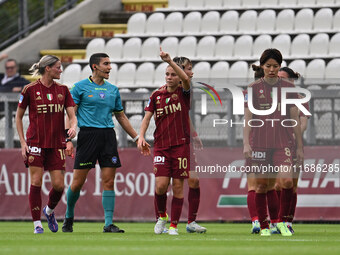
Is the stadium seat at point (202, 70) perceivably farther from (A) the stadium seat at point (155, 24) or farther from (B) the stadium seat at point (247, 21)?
(A) the stadium seat at point (155, 24)

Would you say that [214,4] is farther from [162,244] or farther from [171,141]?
[162,244]

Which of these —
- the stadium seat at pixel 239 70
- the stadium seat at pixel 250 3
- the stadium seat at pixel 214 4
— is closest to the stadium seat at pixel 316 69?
the stadium seat at pixel 239 70

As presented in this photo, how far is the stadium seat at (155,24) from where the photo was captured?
20609 mm

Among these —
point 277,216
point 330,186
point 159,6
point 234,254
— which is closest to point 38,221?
point 277,216

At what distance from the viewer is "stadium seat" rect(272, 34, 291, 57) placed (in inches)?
727

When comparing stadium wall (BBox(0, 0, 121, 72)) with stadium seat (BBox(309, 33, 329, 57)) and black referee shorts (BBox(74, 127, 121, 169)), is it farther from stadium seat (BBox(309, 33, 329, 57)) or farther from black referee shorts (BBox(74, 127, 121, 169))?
black referee shorts (BBox(74, 127, 121, 169))

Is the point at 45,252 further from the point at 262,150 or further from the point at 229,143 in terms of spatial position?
the point at 229,143

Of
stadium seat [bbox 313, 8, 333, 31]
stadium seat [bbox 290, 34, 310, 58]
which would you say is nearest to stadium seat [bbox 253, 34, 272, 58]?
stadium seat [bbox 290, 34, 310, 58]

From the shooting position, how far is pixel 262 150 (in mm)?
9578

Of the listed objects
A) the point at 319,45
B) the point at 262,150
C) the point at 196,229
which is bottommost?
the point at 196,229

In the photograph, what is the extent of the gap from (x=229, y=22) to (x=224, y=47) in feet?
3.82

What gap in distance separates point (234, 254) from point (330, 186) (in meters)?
7.05

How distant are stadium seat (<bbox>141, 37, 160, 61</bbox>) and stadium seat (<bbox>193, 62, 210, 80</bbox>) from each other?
150 cm

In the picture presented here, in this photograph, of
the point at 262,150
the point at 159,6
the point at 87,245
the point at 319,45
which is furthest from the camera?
the point at 159,6
